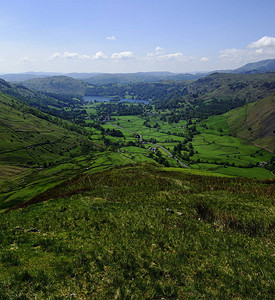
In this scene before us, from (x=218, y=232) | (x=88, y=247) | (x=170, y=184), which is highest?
(x=88, y=247)

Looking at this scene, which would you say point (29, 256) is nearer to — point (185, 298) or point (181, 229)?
point (185, 298)

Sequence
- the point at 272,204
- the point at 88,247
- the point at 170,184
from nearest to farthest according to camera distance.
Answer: the point at 88,247
the point at 272,204
the point at 170,184

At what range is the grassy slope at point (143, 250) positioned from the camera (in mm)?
14695

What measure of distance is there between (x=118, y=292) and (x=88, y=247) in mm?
8008

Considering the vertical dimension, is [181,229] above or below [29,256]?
below

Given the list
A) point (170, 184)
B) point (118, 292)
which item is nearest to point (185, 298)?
point (118, 292)

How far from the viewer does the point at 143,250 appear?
20.1 metres

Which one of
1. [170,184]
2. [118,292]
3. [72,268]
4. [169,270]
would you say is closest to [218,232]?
[169,270]

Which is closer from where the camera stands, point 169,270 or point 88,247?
point 169,270

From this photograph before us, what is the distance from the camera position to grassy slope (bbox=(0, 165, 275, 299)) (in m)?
14.7

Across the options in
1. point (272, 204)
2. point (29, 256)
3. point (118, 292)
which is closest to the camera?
point (118, 292)

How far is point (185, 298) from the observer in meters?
14.2

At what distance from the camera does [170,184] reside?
51.8 m

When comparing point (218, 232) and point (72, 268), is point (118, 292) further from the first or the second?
point (218, 232)
